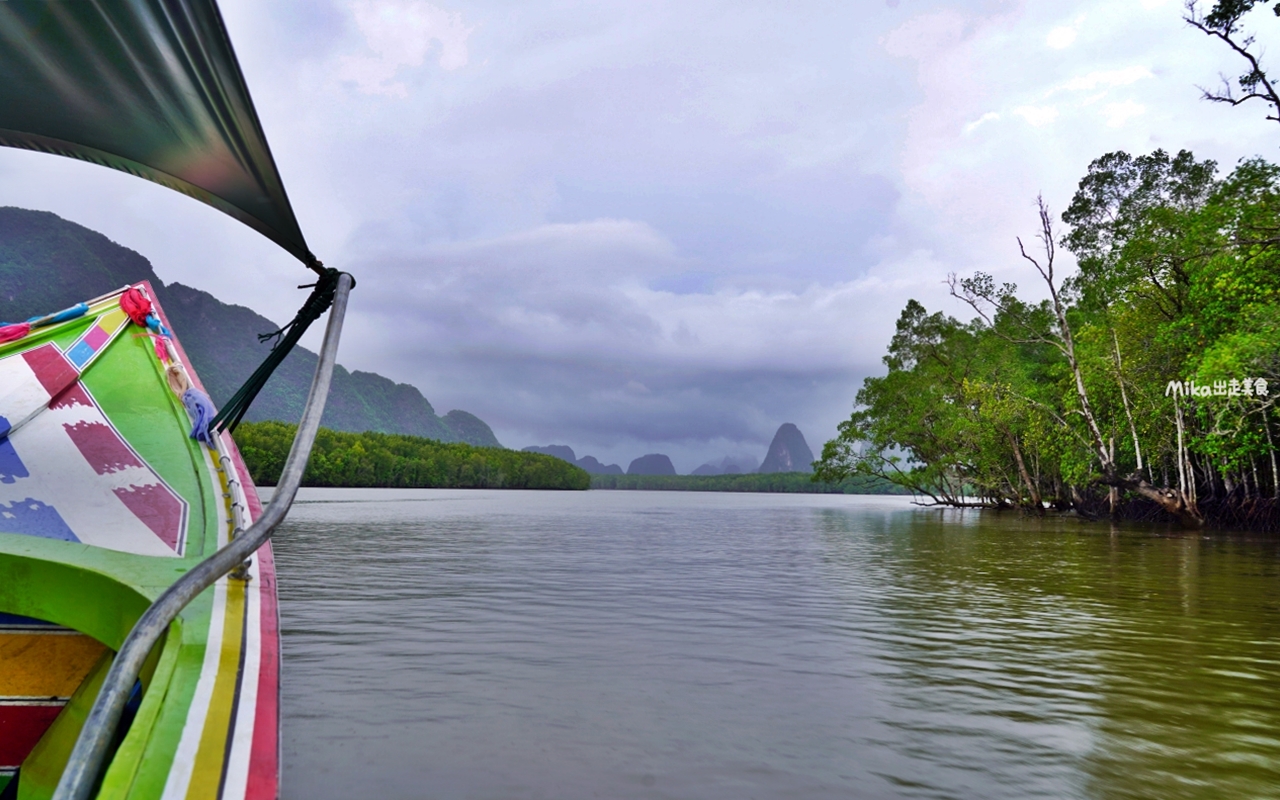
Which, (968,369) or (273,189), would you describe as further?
(968,369)

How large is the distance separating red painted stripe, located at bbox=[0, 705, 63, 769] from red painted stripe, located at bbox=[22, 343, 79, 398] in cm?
381

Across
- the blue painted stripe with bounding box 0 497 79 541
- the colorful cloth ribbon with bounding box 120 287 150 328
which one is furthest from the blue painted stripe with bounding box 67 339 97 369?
the blue painted stripe with bounding box 0 497 79 541

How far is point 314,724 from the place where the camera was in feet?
12.5

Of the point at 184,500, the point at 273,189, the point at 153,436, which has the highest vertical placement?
the point at 273,189

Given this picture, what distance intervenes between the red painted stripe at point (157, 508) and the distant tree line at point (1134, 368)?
57.9 ft

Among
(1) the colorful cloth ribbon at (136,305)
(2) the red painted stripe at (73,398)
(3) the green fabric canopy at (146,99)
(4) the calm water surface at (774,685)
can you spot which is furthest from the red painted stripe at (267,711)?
(1) the colorful cloth ribbon at (136,305)

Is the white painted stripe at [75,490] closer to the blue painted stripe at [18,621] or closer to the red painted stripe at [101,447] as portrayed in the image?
the red painted stripe at [101,447]

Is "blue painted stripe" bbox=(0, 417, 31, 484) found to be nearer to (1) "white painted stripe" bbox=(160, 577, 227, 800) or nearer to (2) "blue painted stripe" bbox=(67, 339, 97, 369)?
(2) "blue painted stripe" bbox=(67, 339, 97, 369)

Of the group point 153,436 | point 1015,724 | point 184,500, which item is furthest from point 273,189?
point 1015,724

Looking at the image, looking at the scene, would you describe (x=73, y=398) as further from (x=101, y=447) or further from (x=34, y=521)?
(x=34, y=521)

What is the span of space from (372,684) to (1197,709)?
497 cm

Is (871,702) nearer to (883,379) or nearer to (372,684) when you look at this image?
(372,684)

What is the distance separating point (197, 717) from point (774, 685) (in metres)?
3.45

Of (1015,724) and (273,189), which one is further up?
(273,189)
